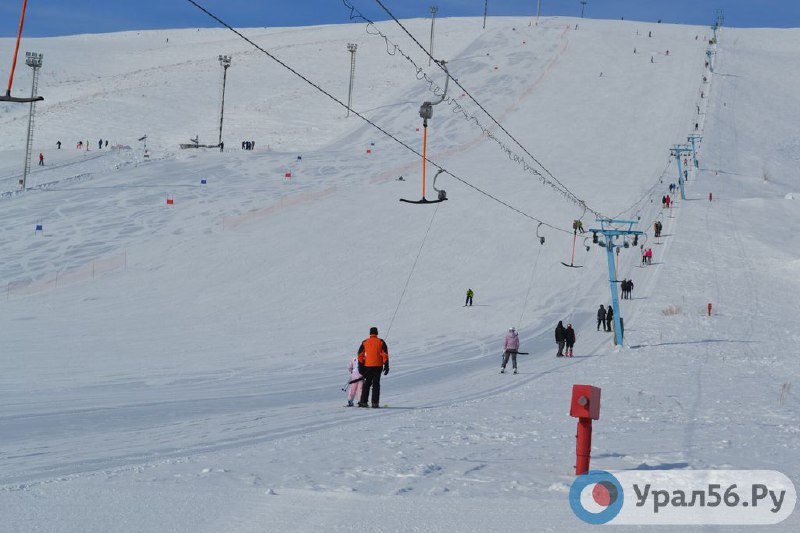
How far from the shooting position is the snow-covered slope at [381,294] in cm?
797

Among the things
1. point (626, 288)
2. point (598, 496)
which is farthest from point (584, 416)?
point (626, 288)

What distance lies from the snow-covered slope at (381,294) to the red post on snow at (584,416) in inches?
13.1

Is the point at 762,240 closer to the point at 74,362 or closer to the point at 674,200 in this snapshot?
the point at 674,200

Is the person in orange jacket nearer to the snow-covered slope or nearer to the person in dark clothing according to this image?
the snow-covered slope

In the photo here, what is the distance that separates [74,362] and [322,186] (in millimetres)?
29109

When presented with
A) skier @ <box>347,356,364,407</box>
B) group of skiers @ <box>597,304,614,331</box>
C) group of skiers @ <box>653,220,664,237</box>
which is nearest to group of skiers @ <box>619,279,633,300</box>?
group of skiers @ <box>597,304,614,331</box>

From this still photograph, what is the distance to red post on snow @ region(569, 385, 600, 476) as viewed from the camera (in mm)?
7883

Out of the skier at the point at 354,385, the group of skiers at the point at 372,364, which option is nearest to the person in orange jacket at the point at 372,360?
the group of skiers at the point at 372,364

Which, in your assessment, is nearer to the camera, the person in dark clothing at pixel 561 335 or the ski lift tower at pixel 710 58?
the person in dark clothing at pixel 561 335

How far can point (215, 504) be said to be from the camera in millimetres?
6586

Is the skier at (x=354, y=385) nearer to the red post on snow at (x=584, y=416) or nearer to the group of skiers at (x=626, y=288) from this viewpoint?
the red post on snow at (x=584, y=416)

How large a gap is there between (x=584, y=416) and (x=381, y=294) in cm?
2574

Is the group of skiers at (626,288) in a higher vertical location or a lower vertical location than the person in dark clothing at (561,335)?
higher

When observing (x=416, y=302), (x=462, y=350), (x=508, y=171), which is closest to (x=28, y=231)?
(x=416, y=302)
